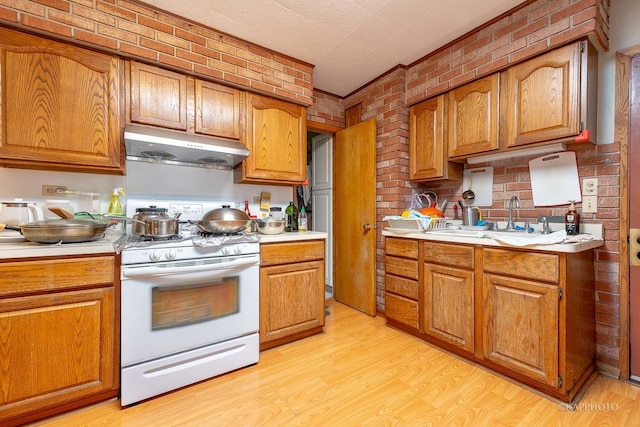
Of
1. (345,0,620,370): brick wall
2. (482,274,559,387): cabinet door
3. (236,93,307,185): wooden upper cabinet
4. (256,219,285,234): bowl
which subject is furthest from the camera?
(236,93,307,185): wooden upper cabinet

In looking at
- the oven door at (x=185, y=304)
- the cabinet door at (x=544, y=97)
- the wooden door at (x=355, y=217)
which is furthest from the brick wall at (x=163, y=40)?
the cabinet door at (x=544, y=97)

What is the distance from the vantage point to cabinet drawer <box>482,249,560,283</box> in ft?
4.70

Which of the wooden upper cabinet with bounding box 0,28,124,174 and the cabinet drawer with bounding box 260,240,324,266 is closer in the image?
the wooden upper cabinet with bounding box 0,28,124,174

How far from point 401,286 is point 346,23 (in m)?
2.07

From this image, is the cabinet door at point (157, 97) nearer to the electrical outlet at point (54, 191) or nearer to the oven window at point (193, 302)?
the electrical outlet at point (54, 191)

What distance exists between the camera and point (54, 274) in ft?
4.26

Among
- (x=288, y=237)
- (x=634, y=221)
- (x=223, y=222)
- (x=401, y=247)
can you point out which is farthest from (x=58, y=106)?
(x=634, y=221)

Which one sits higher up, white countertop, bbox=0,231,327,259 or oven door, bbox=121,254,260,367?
white countertop, bbox=0,231,327,259

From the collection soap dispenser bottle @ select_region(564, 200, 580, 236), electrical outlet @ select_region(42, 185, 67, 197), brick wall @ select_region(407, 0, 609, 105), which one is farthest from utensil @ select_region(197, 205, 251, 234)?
soap dispenser bottle @ select_region(564, 200, 580, 236)

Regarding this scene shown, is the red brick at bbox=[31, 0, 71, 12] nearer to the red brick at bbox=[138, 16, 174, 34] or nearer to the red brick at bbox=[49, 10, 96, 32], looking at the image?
the red brick at bbox=[49, 10, 96, 32]

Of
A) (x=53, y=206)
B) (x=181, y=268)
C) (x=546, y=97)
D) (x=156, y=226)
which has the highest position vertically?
(x=546, y=97)

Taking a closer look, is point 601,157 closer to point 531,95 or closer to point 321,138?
point 531,95

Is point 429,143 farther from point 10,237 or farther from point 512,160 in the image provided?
point 10,237

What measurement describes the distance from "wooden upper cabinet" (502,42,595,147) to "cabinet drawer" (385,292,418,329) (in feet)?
4.61
